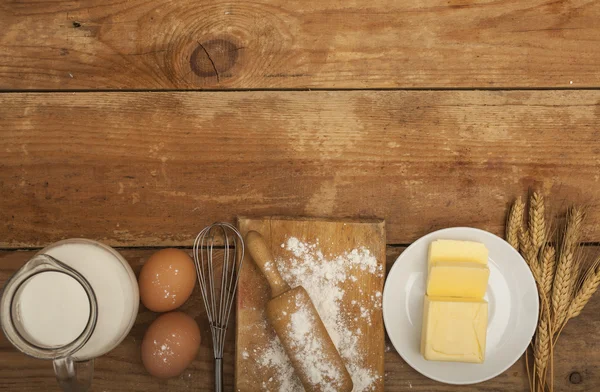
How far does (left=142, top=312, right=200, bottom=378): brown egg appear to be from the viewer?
3.16ft

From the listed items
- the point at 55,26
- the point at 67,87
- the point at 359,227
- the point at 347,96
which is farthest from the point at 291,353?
the point at 55,26

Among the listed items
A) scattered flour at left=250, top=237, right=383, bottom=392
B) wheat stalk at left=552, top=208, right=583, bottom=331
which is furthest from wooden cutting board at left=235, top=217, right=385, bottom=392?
wheat stalk at left=552, top=208, right=583, bottom=331

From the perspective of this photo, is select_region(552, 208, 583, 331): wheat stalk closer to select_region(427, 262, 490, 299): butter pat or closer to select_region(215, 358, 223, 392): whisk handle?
select_region(427, 262, 490, 299): butter pat

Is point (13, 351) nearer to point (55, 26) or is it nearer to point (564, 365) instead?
point (55, 26)

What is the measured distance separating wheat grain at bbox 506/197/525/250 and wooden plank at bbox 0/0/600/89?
276 millimetres

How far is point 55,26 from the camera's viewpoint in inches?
41.9

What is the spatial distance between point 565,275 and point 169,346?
29.4 inches

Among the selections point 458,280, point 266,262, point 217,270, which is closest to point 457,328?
point 458,280

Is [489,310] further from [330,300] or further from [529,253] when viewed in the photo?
[330,300]

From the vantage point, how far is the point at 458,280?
96 centimetres

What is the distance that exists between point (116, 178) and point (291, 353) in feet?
1.57

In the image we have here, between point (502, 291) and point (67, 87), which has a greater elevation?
point (67, 87)

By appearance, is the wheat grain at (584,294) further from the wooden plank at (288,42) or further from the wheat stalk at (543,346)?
the wooden plank at (288,42)

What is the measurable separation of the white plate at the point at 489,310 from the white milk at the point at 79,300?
477mm
